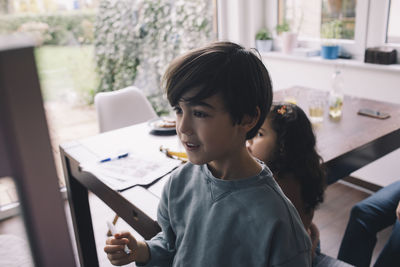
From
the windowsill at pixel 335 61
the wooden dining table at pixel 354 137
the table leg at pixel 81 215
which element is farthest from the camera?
the windowsill at pixel 335 61

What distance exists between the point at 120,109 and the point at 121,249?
155 cm

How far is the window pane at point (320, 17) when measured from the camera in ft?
9.13

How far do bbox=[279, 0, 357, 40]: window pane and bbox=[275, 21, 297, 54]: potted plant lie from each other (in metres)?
0.10

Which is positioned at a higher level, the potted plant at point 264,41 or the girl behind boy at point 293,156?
the potted plant at point 264,41

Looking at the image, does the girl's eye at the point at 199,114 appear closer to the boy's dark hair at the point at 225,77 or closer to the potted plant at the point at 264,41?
the boy's dark hair at the point at 225,77

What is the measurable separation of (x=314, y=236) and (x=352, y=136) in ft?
1.82

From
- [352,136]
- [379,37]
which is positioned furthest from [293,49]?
[352,136]

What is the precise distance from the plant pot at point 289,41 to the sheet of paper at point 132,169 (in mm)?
1831

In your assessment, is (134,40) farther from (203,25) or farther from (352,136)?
(352,136)

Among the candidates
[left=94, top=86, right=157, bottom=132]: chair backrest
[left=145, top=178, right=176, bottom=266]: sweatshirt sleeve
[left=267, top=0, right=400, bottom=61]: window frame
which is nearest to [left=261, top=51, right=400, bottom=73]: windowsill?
[left=267, top=0, right=400, bottom=61]: window frame

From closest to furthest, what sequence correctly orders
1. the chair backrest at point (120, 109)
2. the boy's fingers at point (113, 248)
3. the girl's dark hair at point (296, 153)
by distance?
the boy's fingers at point (113, 248) → the girl's dark hair at point (296, 153) → the chair backrest at point (120, 109)

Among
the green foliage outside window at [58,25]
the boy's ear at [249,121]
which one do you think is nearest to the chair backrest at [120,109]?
the green foliage outside window at [58,25]

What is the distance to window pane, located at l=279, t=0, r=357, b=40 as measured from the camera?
9.13 ft

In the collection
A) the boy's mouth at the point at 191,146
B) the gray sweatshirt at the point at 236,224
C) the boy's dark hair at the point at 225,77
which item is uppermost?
the boy's dark hair at the point at 225,77
